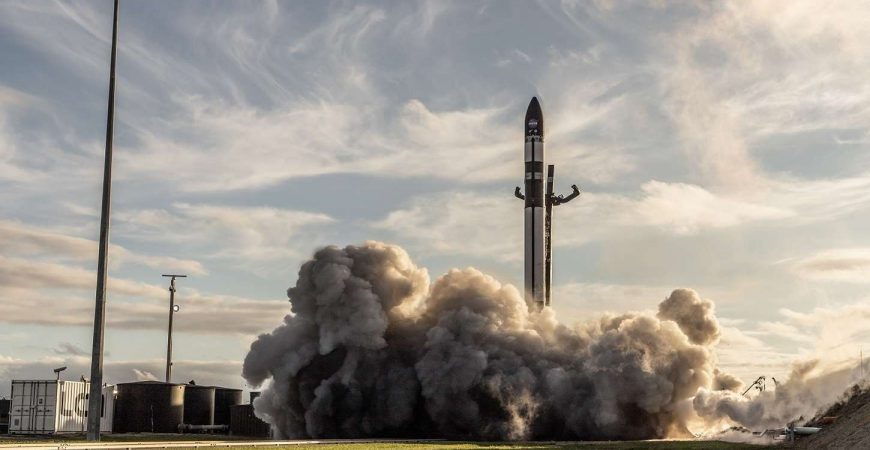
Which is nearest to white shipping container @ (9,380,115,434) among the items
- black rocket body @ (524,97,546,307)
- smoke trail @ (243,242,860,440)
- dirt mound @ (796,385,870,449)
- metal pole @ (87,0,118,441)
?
smoke trail @ (243,242,860,440)

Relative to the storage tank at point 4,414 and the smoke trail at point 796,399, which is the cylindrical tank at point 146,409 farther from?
the smoke trail at point 796,399

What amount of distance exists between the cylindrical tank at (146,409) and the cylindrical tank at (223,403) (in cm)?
829

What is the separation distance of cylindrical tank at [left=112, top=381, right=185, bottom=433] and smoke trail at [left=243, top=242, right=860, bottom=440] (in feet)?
47.3

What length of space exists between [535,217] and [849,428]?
156 ft

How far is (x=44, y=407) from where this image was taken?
83.7 metres

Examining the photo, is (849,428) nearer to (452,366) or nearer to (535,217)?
(452,366)

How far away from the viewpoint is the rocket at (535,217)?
92375 millimetres

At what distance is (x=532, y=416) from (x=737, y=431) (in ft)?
50.5

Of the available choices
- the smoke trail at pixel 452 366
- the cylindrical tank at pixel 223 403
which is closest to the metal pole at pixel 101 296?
the smoke trail at pixel 452 366

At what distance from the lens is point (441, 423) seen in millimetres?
78750

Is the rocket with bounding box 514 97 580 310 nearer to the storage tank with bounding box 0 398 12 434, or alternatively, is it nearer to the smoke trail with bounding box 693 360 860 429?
the smoke trail with bounding box 693 360 860 429

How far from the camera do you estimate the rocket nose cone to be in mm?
92875

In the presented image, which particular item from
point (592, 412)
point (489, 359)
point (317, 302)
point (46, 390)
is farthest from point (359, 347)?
point (46, 390)

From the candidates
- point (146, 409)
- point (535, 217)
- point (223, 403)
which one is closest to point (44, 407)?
point (146, 409)
